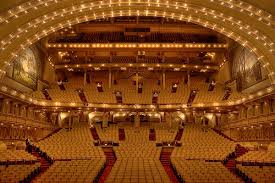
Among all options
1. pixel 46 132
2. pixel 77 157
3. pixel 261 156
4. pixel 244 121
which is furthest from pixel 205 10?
pixel 46 132

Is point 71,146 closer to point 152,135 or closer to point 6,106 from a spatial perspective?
point 6,106

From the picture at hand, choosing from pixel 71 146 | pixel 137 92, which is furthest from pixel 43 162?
pixel 137 92

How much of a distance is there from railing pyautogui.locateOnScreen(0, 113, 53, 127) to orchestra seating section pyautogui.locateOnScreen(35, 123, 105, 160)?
1.70 metres

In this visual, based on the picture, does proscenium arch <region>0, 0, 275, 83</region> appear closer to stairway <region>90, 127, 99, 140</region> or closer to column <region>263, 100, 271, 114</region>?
column <region>263, 100, 271, 114</region>

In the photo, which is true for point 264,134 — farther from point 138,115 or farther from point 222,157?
point 138,115

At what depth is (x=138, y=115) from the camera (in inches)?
951

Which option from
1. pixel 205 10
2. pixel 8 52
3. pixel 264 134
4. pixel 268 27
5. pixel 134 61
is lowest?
pixel 264 134

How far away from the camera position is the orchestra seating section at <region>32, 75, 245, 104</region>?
22.7 meters

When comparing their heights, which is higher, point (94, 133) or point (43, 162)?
point (94, 133)

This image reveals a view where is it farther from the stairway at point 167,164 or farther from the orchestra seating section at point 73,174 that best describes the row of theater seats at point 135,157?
the orchestra seating section at point 73,174

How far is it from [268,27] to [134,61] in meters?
18.9

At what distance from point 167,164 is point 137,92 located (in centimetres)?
1128

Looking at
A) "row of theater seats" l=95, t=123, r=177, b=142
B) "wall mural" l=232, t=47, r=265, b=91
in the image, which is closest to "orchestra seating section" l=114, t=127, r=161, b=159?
"row of theater seats" l=95, t=123, r=177, b=142

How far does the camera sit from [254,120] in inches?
671
